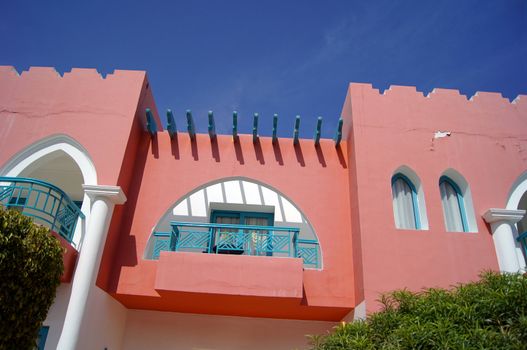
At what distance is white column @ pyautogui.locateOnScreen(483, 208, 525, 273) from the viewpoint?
7.97 meters

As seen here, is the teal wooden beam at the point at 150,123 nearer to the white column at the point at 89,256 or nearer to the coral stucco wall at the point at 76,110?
the coral stucco wall at the point at 76,110

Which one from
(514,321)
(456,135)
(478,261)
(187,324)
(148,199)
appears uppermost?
(456,135)

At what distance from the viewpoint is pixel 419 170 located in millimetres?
8836

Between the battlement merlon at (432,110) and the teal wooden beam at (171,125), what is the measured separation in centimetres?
409

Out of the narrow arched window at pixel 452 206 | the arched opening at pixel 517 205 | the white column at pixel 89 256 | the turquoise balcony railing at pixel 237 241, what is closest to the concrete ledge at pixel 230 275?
the turquoise balcony railing at pixel 237 241

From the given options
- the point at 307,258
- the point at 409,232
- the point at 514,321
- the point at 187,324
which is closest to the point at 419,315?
the point at 514,321

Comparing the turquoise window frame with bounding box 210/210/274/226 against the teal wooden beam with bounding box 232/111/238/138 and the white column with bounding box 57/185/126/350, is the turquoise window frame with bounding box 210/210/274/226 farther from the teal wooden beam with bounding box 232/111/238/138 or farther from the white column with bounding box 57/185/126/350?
the white column with bounding box 57/185/126/350

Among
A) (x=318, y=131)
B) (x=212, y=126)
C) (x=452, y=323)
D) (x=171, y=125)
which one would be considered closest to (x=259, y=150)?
(x=212, y=126)

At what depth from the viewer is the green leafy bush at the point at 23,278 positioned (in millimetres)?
5273

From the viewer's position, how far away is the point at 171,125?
31.7 feet

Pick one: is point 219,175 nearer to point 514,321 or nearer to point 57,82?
point 57,82

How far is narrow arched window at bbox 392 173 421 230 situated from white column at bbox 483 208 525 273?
1360 millimetres

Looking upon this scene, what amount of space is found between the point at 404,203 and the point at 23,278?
709 cm

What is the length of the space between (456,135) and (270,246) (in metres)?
4.85
